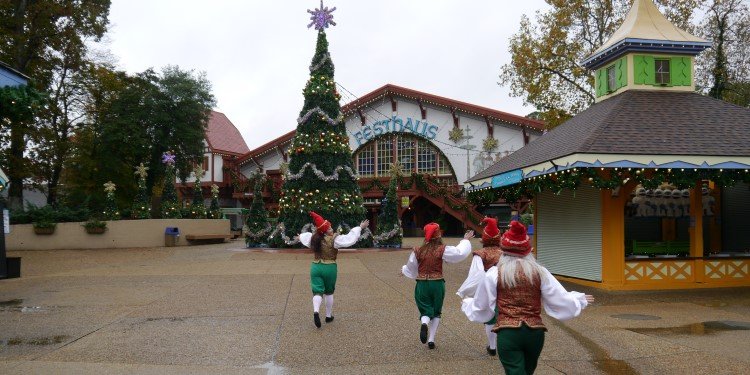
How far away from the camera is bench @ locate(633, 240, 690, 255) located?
642 inches

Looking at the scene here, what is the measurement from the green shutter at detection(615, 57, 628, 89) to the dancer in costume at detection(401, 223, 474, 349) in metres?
10.9

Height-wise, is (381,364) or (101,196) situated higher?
(101,196)

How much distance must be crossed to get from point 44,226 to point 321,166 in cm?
1215

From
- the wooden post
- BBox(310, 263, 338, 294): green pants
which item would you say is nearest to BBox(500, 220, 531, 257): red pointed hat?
BBox(310, 263, 338, 294): green pants

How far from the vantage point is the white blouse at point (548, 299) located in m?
5.29

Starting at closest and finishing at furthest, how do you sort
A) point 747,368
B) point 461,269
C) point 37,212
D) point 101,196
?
point 747,368
point 461,269
point 37,212
point 101,196

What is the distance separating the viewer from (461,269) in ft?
61.0

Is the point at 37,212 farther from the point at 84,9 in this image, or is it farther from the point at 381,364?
the point at 381,364

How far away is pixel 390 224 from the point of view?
27.5 m

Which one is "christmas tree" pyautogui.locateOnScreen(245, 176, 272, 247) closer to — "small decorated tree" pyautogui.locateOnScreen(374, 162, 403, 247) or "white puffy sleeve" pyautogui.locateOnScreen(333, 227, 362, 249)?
"small decorated tree" pyautogui.locateOnScreen(374, 162, 403, 247)

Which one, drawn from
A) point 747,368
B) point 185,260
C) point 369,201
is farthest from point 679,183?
point 369,201

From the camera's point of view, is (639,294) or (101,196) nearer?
(639,294)

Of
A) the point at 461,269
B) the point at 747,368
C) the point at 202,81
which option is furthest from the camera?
the point at 202,81

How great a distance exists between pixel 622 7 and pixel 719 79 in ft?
19.1
